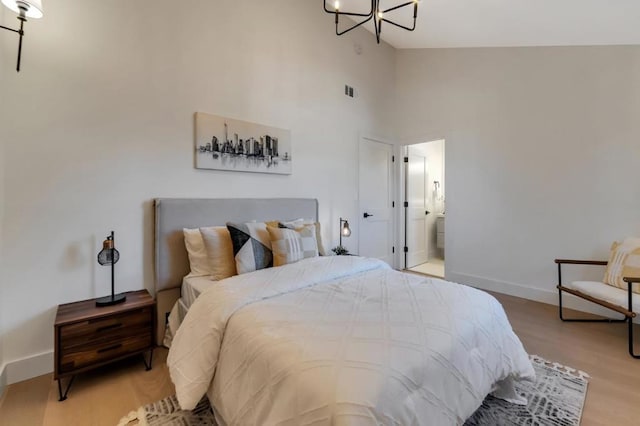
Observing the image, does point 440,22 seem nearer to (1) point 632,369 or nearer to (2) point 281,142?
(2) point 281,142

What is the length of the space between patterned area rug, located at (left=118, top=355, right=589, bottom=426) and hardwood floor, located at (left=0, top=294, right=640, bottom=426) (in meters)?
0.07

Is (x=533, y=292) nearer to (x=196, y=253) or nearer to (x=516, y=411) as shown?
(x=516, y=411)

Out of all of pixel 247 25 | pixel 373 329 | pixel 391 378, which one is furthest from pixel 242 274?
pixel 247 25

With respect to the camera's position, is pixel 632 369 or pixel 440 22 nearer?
pixel 632 369

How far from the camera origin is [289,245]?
7.86 ft

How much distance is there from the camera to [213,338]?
1.51m

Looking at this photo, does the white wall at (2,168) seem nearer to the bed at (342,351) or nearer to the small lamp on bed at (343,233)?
the bed at (342,351)

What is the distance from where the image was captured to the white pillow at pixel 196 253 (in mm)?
2428

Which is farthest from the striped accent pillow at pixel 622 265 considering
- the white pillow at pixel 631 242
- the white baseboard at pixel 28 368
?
the white baseboard at pixel 28 368

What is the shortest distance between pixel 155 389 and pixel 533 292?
402cm

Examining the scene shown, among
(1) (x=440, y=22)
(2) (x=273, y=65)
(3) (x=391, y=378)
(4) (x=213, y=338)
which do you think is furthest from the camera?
(1) (x=440, y=22)

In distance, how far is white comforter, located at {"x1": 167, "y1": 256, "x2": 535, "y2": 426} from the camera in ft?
3.30

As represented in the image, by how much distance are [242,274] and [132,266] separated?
99cm

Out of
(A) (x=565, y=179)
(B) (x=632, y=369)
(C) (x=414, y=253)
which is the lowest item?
(B) (x=632, y=369)
